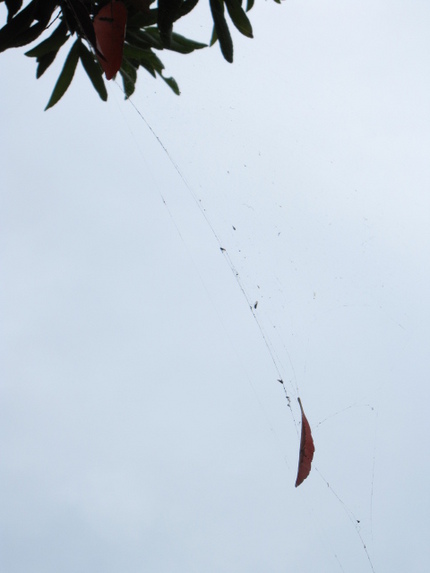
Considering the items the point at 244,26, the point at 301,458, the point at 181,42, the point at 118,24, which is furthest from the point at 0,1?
the point at 301,458

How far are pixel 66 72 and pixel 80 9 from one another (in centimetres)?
27

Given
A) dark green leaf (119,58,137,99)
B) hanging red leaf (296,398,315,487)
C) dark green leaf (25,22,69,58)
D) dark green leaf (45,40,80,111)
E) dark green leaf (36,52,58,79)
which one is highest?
dark green leaf (25,22,69,58)

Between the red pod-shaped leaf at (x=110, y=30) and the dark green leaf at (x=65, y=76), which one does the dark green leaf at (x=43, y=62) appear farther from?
the red pod-shaped leaf at (x=110, y=30)

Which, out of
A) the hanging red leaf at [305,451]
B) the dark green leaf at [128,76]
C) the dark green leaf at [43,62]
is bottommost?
the hanging red leaf at [305,451]

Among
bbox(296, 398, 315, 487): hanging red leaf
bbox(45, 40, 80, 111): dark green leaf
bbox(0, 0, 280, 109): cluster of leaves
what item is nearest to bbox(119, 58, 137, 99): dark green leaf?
bbox(0, 0, 280, 109): cluster of leaves

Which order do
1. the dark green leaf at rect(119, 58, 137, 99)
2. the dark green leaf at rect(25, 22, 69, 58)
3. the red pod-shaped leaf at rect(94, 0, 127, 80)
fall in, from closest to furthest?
the red pod-shaped leaf at rect(94, 0, 127, 80) < the dark green leaf at rect(25, 22, 69, 58) < the dark green leaf at rect(119, 58, 137, 99)

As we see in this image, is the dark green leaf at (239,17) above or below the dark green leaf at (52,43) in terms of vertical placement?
below

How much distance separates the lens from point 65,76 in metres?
1.68

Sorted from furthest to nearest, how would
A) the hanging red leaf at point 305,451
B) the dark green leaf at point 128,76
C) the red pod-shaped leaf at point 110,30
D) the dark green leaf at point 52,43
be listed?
1. the hanging red leaf at point 305,451
2. the dark green leaf at point 128,76
3. the dark green leaf at point 52,43
4. the red pod-shaped leaf at point 110,30

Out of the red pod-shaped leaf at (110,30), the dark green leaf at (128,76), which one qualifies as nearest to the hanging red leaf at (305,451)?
the dark green leaf at (128,76)

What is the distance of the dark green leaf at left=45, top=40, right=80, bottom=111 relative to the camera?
1673 mm

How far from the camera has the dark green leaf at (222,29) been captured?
1599 mm

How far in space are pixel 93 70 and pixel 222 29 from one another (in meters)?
0.39

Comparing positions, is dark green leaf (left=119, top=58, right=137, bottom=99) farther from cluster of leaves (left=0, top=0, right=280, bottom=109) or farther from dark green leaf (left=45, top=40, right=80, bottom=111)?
dark green leaf (left=45, top=40, right=80, bottom=111)
